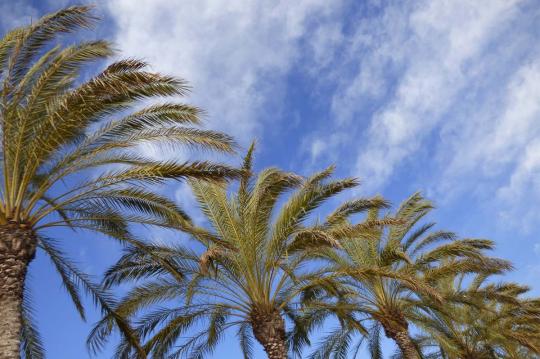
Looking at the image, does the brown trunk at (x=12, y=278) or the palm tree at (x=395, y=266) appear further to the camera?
the palm tree at (x=395, y=266)

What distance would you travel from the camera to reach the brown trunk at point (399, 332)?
16906 millimetres

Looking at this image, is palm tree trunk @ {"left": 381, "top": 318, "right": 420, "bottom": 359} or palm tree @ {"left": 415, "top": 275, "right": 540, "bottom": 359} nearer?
palm tree trunk @ {"left": 381, "top": 318, "right": 420, "bottom": 359}

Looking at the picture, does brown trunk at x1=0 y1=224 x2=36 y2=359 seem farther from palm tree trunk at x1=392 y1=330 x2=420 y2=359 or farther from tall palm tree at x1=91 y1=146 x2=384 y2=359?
palm tree trunk at x1=392 y1=330 x2=420 y2=359

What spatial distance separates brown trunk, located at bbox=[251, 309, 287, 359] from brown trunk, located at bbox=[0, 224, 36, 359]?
6110 millimetres

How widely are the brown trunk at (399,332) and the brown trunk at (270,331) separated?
4.91m

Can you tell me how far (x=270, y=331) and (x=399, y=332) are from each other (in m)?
5.83

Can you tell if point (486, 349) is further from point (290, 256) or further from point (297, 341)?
point (290, 256)

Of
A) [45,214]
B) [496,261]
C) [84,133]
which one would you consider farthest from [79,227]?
[496,261]

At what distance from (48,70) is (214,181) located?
12.5 ft

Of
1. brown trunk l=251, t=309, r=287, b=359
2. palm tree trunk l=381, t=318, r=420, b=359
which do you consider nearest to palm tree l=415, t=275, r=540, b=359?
palm tree trunk l=381, t=318, r=420, b=359

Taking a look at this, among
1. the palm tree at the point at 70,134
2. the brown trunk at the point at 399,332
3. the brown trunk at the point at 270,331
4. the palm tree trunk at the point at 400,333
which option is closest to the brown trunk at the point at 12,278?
the palm tree at the point at 70,134

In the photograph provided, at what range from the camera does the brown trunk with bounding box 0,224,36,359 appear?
8.52m

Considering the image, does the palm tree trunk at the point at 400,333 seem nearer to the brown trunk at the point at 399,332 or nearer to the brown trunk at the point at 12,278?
the brown trunk at the point at 399,332

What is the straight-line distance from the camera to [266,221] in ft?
43.9
